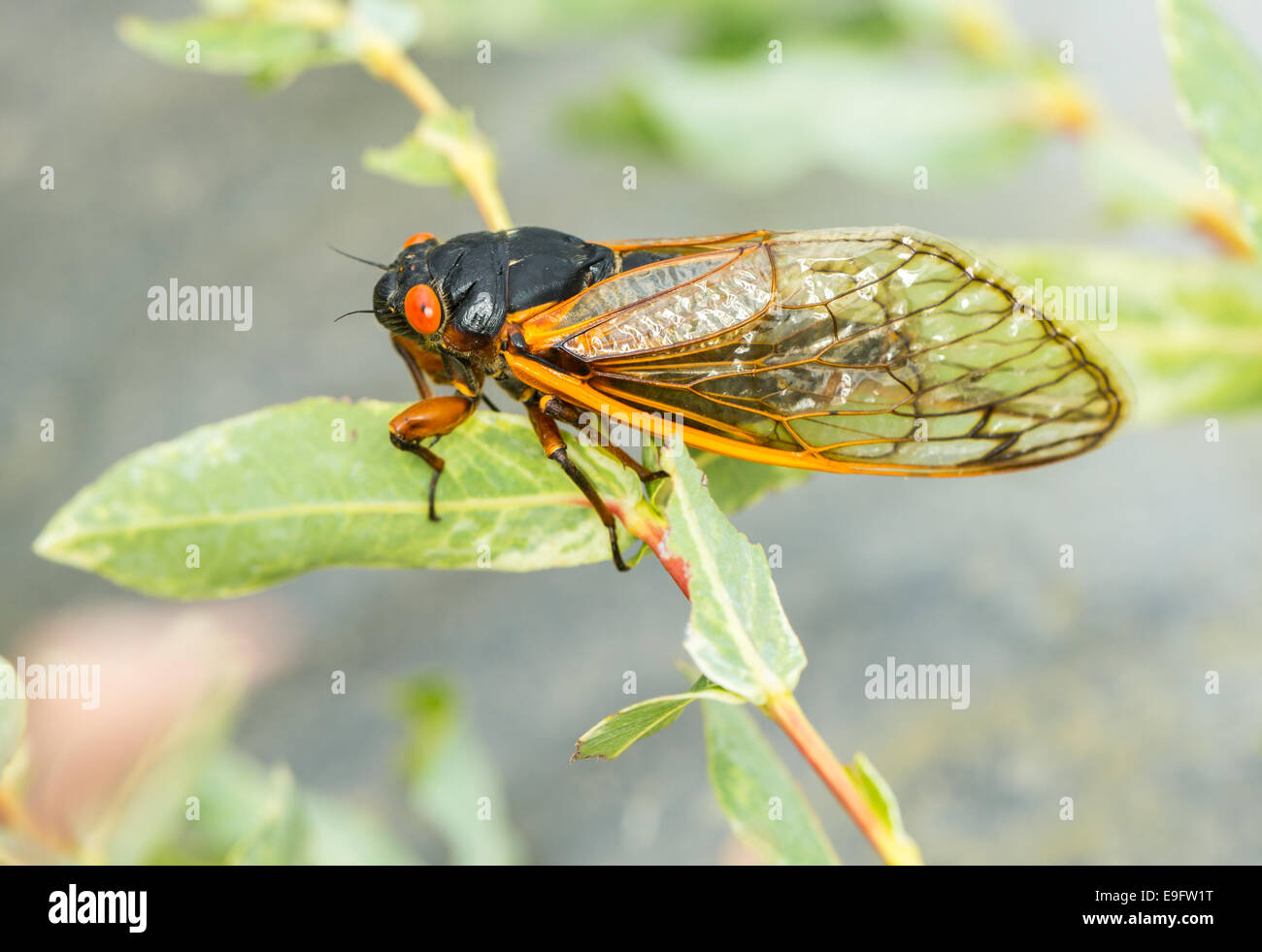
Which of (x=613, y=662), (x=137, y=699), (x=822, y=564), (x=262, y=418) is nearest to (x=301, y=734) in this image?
(x=137, y=699)

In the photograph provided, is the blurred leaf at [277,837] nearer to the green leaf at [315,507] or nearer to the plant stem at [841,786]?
the green leaf at [315,507]

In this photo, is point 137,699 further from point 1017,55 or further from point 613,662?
point 1017,55

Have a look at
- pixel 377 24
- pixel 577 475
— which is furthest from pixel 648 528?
pixel 377 24

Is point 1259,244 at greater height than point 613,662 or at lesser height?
greater

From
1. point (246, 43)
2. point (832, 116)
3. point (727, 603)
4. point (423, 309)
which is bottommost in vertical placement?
point (727, 603)

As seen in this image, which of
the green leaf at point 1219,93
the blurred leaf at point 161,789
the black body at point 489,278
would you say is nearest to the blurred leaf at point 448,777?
the blurred leaf at point 161,789

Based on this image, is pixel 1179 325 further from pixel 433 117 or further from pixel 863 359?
pixel 433 117

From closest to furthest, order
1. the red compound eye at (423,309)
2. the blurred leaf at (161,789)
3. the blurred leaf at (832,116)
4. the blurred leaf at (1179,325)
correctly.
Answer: the red compound eye at (423,309), the blurred leaf at (161,789), the blurred leaf at (1179,325), the blurred leaf at (832,116)
